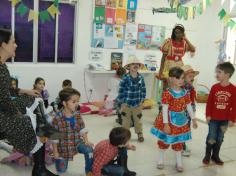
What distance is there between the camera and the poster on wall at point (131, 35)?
6.06 metres

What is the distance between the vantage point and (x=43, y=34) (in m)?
5.52

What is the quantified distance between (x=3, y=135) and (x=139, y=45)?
4275mm

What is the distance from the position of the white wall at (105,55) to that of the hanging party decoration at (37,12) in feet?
2.06

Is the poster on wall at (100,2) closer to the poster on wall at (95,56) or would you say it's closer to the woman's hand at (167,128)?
the poster on wall at (95,56)

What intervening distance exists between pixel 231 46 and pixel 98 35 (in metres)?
3.04

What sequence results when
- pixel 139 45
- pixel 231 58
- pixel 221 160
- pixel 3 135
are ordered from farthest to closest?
1. pixel 231 58
2. pixel 139 45
3. pixel 221 160
4. pixel 3 135

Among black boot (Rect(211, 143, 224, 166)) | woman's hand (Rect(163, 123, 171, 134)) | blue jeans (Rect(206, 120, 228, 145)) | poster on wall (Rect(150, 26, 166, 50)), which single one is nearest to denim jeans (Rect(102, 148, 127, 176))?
woman's hand (Rect(163, 123, 171, 134))

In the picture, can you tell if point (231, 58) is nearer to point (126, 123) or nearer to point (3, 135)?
point (126, 123)

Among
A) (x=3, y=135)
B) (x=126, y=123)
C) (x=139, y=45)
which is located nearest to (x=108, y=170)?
(x=3, y=135)

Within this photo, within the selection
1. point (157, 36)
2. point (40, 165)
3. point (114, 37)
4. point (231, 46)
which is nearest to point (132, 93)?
point (40, 165)

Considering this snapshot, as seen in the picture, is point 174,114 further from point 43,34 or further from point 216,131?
point 43,34

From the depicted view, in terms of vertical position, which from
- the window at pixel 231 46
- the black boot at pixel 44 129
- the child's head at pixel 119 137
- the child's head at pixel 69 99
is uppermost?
→ the window at pixel 231 46

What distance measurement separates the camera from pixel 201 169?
10.7 ft

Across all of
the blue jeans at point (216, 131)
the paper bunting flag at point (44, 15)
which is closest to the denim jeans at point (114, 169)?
the blue jeans at point (216, 131)
